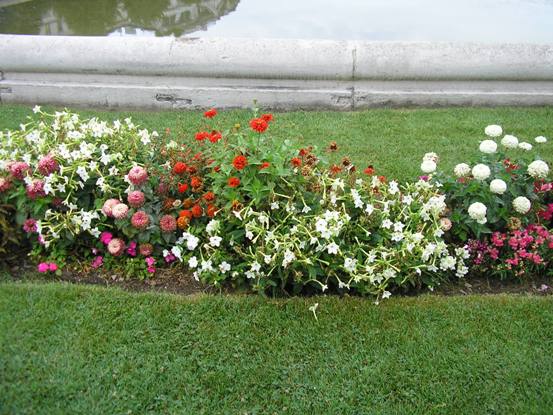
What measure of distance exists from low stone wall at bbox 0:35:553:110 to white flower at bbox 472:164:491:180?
6.82 feet

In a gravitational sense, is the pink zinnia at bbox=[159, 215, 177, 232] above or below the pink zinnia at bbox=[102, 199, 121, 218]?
below

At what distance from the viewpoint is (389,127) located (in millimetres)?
4898

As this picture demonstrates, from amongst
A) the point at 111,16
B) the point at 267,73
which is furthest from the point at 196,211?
the point at 111,16

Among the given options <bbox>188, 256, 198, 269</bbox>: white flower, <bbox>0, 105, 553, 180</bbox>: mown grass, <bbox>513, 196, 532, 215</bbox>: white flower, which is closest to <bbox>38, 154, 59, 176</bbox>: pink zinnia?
<bbox>188, 256, 198, 269</bbox>: white flower

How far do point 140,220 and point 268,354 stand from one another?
42.8 inches

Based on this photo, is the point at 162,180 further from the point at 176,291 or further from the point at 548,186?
the point at 548,186

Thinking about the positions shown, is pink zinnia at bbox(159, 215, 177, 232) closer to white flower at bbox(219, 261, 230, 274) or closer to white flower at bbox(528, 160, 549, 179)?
white flower at bbox(219, 261, 230, 274)

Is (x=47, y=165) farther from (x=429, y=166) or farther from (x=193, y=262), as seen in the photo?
(x=429, y=166)

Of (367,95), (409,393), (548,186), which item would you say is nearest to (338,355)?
(409,393)

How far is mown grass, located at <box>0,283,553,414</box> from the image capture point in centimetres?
252

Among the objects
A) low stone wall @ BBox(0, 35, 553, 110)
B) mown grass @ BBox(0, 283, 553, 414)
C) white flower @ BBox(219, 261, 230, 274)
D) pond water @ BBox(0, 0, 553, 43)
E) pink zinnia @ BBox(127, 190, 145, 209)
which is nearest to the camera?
mown grass @ BBox(0, 283, 553, 414)

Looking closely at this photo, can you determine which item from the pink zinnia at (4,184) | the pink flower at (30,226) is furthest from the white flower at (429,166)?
the pink zinnia at (4,184)

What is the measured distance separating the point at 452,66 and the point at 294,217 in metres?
2.82

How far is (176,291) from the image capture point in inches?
125
